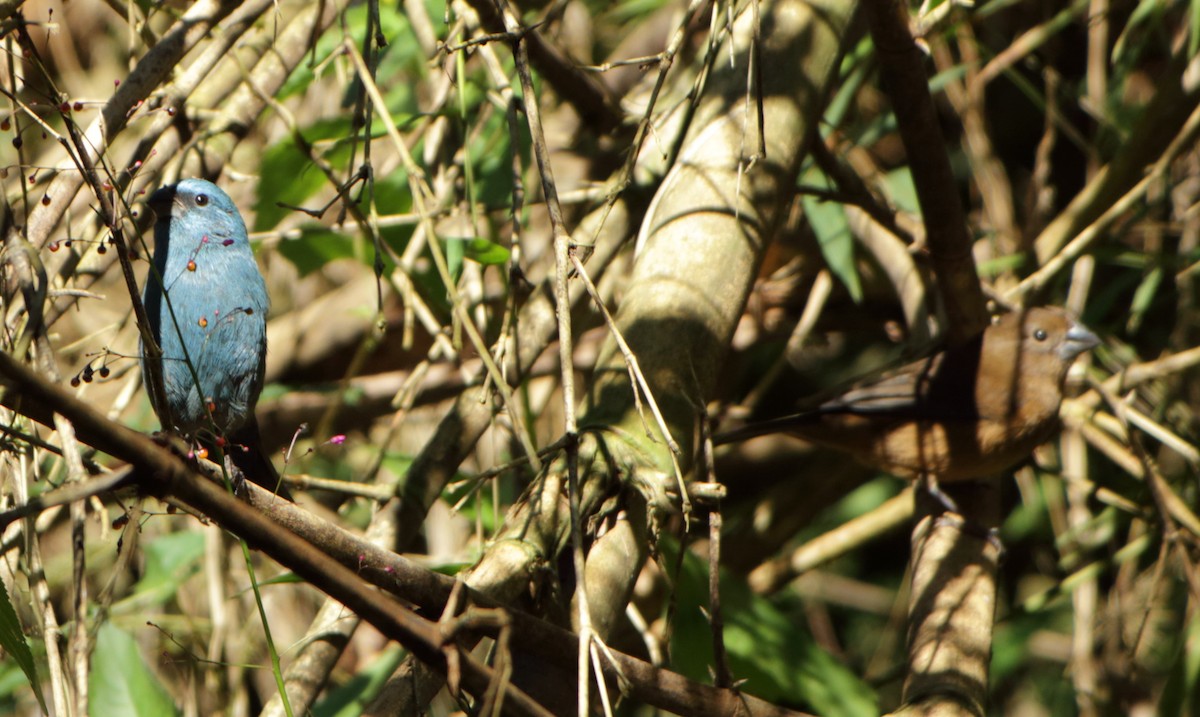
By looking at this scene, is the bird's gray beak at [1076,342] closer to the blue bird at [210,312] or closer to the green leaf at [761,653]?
the green leaf at [761,653]

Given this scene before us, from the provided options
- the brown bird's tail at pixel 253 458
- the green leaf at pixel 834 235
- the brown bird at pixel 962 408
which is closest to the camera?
the brown bird's tail at pixel 253 458

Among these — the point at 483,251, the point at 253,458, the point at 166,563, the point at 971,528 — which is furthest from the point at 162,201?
the point at 971,528

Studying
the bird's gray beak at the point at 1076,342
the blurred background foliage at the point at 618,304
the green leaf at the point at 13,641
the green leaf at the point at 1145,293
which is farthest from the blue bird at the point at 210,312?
the green leaf at the point at 1145,293

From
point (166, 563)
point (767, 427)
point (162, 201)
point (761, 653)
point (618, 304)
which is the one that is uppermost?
point (162, 201)

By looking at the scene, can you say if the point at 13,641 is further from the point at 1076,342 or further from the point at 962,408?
the point at 1076,342

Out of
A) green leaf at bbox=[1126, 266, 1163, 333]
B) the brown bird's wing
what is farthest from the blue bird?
green leaf at bbox=[1126, 266, 1163, 333]

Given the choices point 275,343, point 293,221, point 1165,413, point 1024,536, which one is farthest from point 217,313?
point 1024,536

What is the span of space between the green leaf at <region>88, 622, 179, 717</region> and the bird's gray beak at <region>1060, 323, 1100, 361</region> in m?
3.20

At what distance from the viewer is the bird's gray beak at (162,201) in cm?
290

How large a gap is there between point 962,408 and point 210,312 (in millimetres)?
2659

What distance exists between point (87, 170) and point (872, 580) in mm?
5127

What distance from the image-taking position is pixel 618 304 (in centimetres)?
360

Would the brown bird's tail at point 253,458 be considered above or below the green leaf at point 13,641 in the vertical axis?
above

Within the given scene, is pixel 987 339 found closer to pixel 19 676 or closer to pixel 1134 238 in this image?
pixel 1134 238
